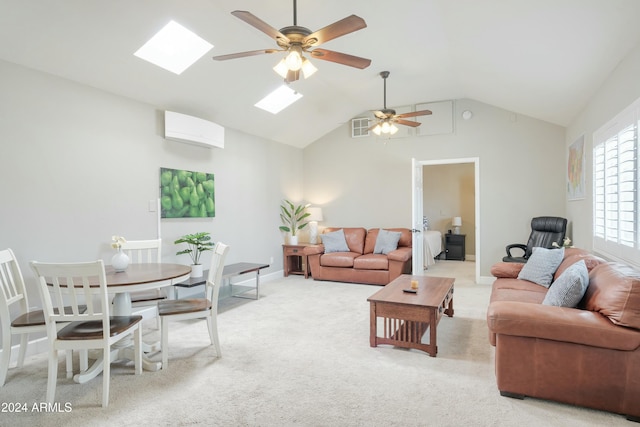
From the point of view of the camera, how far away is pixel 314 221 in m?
7.31

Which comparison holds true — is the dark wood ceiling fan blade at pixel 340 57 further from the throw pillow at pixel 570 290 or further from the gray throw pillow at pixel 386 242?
the gray throw pillow at pixel 386 242

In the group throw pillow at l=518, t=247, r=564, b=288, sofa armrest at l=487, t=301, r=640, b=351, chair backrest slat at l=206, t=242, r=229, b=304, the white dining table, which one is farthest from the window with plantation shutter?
the white dining table

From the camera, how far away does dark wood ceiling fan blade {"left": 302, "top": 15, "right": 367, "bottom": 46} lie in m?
2.31

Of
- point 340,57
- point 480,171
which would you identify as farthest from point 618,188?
point 480,171

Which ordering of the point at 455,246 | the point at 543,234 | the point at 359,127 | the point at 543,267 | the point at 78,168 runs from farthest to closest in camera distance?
the point at 455,246 < the point at 359,127 < the point at 543,234 < the point at 543,267 < the point at 78,168

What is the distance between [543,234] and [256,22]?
5180 millimetres

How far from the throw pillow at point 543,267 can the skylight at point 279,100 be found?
3995mm

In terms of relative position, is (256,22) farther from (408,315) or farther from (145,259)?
(145,259)

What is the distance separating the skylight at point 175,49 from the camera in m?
3.80

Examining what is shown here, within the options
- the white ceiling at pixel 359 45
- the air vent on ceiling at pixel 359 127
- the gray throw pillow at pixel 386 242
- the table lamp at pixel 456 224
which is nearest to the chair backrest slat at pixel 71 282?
the white ceiling at pixel 359 45

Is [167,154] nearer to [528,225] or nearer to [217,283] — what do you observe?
[217,283]

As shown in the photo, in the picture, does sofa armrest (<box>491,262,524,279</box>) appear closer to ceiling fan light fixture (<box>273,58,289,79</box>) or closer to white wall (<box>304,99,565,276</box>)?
white wall (<box>304,99,565,276</box>)

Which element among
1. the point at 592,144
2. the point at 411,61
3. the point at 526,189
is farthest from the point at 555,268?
the point at 411,61

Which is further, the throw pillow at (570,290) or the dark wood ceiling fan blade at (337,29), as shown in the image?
the throw pillow at (570,290)
